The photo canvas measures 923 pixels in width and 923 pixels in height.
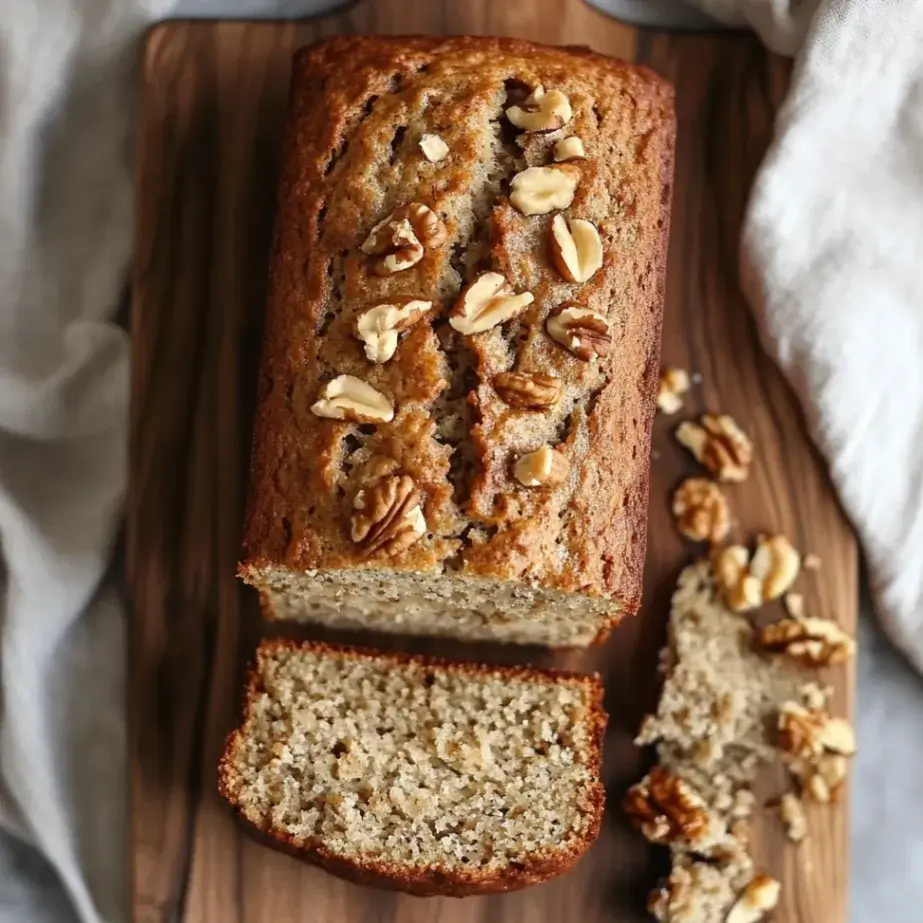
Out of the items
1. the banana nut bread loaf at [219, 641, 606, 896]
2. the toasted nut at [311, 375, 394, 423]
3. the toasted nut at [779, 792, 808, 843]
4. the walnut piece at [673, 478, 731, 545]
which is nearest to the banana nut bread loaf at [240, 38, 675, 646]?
the toasted nut at [311, 375, 394, 423]

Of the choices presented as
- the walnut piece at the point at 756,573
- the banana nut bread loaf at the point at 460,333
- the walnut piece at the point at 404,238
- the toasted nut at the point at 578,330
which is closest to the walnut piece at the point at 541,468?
the banana nut bread loaf at the point at 460,333

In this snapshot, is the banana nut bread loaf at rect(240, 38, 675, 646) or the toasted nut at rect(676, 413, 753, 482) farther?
the toasted nut at rect(676, 413, 753, 482)

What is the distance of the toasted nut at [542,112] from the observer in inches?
91.6

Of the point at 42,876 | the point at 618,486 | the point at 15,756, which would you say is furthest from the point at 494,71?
the point at 42,876

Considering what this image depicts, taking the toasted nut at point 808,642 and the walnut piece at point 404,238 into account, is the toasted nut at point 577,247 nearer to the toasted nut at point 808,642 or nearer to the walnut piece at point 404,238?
the walnut piece at point 404,238

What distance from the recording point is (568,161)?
7.61 ft

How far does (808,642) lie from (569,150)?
1.27 meters

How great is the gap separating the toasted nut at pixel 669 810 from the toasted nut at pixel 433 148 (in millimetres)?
1476

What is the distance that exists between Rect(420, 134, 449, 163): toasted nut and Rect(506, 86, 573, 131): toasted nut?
0.16 metres

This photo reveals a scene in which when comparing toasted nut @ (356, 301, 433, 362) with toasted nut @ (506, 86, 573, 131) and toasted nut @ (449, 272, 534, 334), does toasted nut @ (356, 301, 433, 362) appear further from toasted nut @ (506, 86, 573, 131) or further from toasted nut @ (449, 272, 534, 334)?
toasted nut @ (506, 86, 573, 131)

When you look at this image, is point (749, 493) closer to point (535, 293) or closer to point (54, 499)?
point (535, 293)

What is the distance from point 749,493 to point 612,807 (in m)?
0.83

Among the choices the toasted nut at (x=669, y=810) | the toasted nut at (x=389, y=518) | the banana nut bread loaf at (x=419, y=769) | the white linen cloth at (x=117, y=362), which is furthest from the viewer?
the white linen cloth at (x=117, y=362)

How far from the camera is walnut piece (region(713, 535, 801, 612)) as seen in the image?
108 inches
